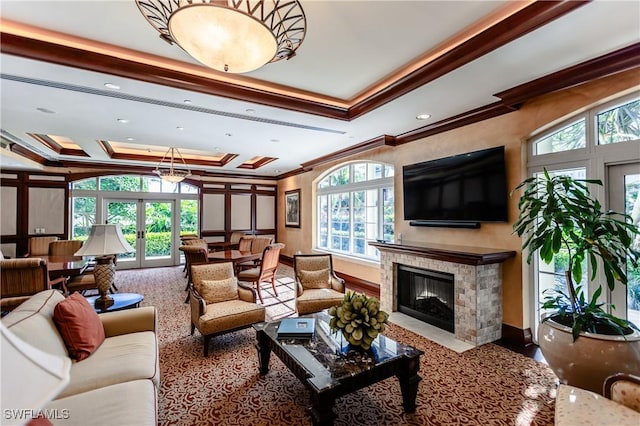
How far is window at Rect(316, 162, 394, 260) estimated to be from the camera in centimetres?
563

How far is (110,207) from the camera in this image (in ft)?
26.0

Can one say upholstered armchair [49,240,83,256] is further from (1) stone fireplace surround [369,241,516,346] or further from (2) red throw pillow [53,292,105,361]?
(1) stone fireplace surround [369,241,516,346]

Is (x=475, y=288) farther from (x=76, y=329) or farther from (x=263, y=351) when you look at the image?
(x=76, y=329)

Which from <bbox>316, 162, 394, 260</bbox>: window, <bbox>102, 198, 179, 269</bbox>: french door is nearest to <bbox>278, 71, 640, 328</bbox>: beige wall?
<bbox>316, 162, 394, 260</bbox>: window

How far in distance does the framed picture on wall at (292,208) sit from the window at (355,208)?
0.96 m

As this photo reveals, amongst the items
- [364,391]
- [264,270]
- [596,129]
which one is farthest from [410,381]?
[264,270]

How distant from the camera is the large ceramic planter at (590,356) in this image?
2.11 meters

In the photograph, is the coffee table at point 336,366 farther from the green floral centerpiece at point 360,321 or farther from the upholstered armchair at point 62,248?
the upholstered armchair at point 62,248

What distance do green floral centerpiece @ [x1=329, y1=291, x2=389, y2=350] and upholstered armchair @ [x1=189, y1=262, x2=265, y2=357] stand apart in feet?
4.55

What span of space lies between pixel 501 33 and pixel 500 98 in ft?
4.21

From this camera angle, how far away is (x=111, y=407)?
1.62 meters

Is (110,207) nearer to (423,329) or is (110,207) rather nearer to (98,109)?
(98,109)

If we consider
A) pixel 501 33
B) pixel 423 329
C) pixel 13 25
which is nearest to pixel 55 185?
pixel 13 25

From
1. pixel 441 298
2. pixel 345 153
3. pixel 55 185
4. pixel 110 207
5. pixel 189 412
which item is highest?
pixel 345 153
